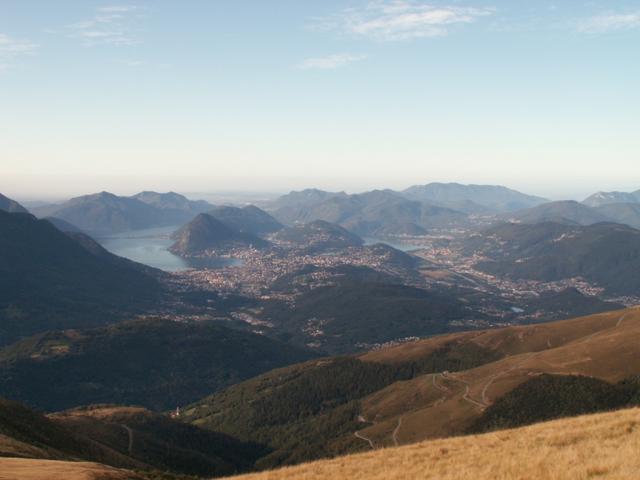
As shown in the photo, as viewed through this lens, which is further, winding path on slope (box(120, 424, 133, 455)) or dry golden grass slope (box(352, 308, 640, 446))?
dry golden grass slope (box(352, 308, 640, 446))

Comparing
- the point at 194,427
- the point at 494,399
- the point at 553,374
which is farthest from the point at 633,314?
the point at 194,427

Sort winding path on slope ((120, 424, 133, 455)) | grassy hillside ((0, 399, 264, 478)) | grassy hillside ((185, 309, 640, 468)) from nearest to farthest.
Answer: grassy hillside ((0, 399, 264, 478))
winding path on slope ((120, 424, 133, 455))
grassy hillside ((185, 309, 640, 468))

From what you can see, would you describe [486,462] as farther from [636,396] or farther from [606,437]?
[636,396]

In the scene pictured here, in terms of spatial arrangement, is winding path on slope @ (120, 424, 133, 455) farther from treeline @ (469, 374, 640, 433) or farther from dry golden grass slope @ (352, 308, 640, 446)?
treeline @ (469, 374, 640, 433)

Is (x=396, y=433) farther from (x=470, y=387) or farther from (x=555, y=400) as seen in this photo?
(x=555, y=400)

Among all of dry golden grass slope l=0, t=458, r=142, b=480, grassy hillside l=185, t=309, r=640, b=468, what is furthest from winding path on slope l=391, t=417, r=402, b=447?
dry golden grass slope l=0, t=458, r=142, b=480
